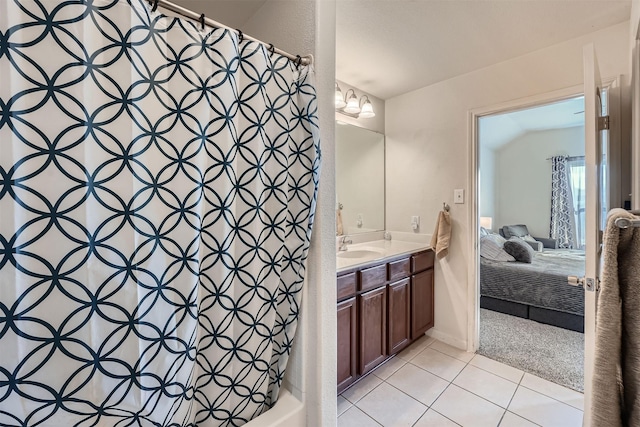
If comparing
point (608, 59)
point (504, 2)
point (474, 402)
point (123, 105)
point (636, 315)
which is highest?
point (504, 2)

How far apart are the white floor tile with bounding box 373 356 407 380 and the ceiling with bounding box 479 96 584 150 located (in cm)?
329

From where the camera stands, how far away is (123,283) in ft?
2.22

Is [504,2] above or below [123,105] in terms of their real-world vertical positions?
above

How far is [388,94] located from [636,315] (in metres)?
2.57

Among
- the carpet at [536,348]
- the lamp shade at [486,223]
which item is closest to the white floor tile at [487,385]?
the carpet at [536,348]

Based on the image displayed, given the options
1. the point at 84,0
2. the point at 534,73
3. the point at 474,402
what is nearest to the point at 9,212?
the point at 84,0

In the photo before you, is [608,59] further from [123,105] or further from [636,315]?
[123,105]

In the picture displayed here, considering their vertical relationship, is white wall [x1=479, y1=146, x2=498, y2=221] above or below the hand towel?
above

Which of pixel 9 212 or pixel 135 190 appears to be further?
pixel 135 190

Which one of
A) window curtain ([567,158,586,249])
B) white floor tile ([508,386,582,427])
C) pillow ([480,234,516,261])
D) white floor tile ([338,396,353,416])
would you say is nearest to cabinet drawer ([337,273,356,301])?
white floor tile ([338,396,353,416])

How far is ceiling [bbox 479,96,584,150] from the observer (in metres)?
3.97

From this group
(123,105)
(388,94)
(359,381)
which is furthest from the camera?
(388,94)

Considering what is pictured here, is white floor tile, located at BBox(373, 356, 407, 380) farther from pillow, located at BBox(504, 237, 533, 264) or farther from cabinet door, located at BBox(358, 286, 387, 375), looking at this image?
pillow, located at BBox(504, 237, 533, 264)

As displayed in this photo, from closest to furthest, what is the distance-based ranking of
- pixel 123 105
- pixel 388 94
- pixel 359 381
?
pixel 123 105 < pixel 359 381 < pixel 388 94
